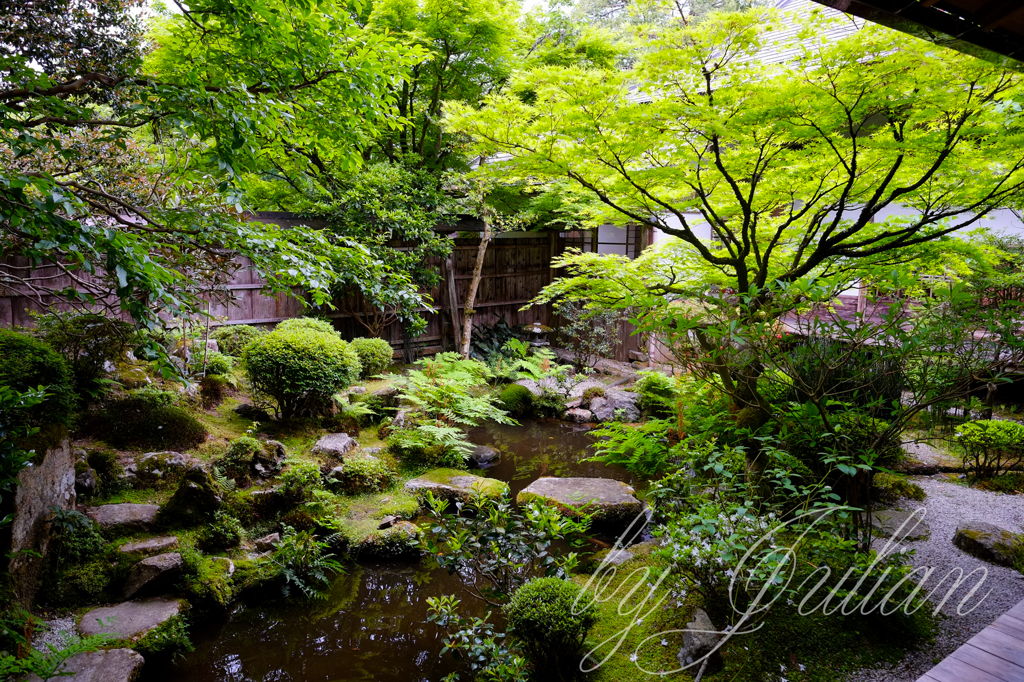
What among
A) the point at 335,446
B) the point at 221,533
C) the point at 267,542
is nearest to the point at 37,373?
the point at 221,533

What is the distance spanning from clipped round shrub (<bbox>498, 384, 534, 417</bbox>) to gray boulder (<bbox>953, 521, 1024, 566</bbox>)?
6341mm

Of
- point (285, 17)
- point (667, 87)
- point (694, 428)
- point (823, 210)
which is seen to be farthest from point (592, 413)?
point (285, 17)

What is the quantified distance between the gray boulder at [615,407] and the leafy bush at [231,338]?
223 inches

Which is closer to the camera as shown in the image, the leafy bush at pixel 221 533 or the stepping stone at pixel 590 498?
the leafy bush at pixel 221 533

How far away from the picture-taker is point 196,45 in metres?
4.78

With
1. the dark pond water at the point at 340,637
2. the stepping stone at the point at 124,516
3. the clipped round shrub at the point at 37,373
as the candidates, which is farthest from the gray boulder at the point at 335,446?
the clipped round shrub at the point at 37,373

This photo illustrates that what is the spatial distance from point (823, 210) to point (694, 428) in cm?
269

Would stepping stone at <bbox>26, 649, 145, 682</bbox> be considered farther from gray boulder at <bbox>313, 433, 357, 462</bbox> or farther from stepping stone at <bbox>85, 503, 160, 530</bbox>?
gray boulder at <bbox>313, 433, 357, 462</bbox>

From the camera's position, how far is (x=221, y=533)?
5.19 metres

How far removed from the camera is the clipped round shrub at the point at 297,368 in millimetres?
7188

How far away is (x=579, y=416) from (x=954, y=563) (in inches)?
228

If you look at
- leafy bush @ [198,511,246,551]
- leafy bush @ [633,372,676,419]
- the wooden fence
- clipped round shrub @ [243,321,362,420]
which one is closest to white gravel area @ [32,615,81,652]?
leafy bush @ [198,511,246,551]

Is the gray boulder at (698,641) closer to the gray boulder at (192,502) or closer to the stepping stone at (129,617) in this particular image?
the stepping stone at (129,617)

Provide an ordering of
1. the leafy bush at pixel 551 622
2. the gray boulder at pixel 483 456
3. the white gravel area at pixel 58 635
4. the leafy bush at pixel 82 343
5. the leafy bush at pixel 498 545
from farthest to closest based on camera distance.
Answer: the gray boulder at pixel 483 456 < the leafy bush at pixel 82 343 < the white gravel area at pixel 58 635 < the leafy bush at pixel 498 545 < the leafy bush at pixel 551 622
